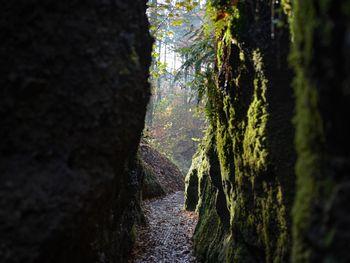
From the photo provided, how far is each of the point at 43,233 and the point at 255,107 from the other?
3120mm

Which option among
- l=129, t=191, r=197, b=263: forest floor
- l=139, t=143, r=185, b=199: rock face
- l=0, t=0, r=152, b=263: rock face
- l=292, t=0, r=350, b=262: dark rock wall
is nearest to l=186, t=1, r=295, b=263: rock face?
l=129, t=191, r=197, b=263: forest floor

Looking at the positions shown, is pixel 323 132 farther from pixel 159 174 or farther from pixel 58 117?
pixel 159 174

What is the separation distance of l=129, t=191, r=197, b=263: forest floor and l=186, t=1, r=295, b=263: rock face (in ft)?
4.05

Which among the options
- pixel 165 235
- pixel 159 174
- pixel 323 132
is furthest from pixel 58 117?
pixel 159 174

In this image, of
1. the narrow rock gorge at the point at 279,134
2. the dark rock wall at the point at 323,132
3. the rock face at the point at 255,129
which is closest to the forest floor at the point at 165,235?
the narrow rock gorge at the point at 279,134

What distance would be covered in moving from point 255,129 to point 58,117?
8.69 feet

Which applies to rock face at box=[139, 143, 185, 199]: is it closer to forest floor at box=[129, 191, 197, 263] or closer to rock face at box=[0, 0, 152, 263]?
forest floor at box=[129, 191, 197, 263]

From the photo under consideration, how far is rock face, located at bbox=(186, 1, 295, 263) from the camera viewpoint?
395 centimetres

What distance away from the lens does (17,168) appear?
271 cm

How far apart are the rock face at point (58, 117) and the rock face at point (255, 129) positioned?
1.59m

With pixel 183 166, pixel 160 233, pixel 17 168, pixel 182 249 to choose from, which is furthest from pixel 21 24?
pixel 183 166

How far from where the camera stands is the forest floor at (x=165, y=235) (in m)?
6.91

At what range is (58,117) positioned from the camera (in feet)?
9.63

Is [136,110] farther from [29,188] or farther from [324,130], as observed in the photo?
[324,130]
